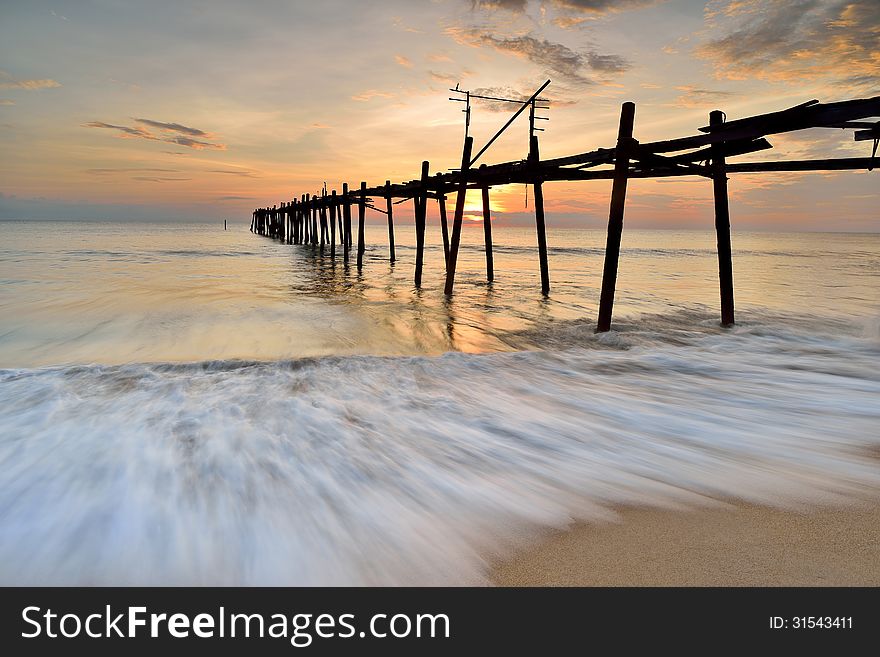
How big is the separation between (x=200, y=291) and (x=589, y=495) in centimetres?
1391

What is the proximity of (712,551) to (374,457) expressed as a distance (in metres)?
2.03

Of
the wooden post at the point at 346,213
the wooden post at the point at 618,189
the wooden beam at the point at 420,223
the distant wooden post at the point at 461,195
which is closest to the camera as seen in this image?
the wooden post at the point at 618,189

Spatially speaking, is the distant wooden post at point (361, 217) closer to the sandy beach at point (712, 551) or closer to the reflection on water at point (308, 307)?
the reflection on water at point (308, 307)

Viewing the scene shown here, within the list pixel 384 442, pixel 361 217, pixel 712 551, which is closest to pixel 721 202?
pixel 384 442

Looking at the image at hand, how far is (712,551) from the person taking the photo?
6.82 ft

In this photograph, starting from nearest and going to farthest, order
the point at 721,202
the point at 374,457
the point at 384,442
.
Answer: the point at 374,457 → the point at 384,442 → the point at 721,202

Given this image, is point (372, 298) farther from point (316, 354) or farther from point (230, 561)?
point (230, 561)

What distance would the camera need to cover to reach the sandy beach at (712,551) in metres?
1.90

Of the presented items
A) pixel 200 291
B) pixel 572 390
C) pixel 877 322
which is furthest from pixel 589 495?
pixel 200 291

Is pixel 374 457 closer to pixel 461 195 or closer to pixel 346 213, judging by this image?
pixel 461 195

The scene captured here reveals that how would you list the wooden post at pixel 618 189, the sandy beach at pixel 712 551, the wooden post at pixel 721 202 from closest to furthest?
the sandy beach at pixel 712 551 → the wooden post at pixel 721 202 → the wooden post at pixel 618 189

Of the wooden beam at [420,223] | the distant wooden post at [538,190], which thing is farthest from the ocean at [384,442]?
the wooden beam at [420,223]

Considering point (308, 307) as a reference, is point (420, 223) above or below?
above

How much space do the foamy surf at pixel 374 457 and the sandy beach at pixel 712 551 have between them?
0.57 feet
